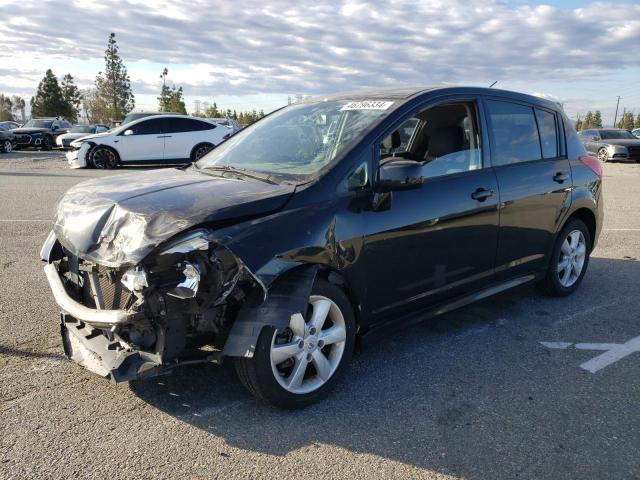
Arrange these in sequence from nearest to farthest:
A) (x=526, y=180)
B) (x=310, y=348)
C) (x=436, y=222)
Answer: (x=310, y=348), (x=436, y=222), (x=526, y=180)

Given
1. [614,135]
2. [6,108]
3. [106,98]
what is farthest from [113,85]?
[614,135]

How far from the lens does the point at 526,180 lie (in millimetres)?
4430

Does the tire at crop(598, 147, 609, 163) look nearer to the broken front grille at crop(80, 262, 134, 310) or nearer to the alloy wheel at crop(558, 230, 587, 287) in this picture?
the alloy wheel at crop(558, 230, 587, 287)

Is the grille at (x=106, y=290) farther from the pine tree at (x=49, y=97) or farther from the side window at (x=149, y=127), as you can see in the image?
the pine tree at (x=49, y=97)

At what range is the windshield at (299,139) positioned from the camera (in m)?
3.51

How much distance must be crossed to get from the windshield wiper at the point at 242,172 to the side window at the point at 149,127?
13685mm

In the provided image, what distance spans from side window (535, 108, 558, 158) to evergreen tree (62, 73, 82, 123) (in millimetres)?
67169

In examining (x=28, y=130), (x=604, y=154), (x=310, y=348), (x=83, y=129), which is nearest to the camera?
(x=310, y=348)

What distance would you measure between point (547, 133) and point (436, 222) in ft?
6.22

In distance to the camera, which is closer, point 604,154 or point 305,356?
point 305,356

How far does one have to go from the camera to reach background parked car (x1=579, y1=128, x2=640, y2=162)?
78.2 feet

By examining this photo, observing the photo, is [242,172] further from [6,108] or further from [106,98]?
[6,108]

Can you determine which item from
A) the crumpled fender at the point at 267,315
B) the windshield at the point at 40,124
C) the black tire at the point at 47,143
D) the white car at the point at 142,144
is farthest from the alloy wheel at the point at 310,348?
the windshield at the point at 40,124

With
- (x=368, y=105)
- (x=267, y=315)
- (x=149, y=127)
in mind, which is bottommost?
(x=267, y=315)
